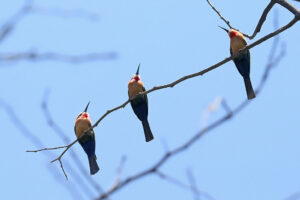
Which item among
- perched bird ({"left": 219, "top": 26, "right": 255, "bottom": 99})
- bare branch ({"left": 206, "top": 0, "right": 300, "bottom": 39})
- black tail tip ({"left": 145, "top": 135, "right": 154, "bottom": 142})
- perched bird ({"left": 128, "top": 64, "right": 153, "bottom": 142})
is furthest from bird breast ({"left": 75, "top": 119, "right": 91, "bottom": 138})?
bare branch ({"left": 206, "top": 0, "right": 300, "bottom": 39})

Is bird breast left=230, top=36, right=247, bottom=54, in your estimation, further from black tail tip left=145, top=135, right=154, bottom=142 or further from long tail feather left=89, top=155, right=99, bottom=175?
long tail feather left=89, top=155, right=99, bottom=175

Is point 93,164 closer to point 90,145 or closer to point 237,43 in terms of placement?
point 90,145

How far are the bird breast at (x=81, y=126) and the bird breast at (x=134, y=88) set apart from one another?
23.7 inches

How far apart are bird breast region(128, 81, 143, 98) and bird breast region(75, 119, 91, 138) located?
0.60 metres

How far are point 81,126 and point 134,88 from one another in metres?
0.76

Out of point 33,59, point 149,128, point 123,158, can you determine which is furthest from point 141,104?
point 33,59

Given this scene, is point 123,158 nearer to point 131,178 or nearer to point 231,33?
point 131,178

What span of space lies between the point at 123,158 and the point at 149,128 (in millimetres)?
4065

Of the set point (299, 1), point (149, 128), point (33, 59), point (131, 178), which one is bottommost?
point (149, 128)

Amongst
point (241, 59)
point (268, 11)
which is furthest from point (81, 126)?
point (268, 11)

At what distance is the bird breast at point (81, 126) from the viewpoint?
239 inches

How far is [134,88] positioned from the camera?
239 inches

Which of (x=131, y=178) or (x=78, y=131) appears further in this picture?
(x=78, y=131)

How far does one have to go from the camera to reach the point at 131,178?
155cm
